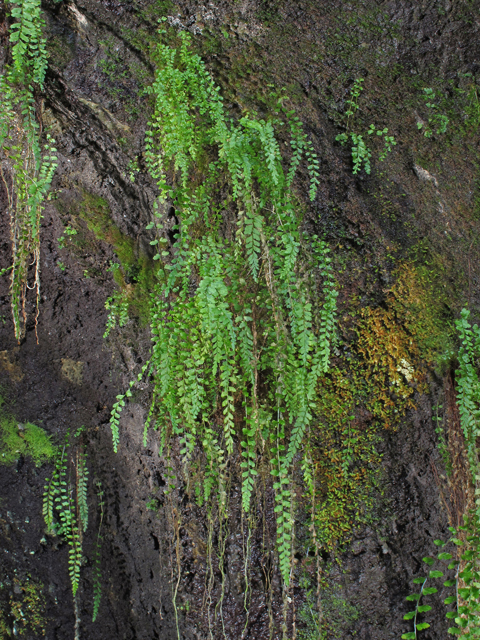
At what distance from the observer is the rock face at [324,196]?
2.22 m

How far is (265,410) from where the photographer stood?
2123 millimetres

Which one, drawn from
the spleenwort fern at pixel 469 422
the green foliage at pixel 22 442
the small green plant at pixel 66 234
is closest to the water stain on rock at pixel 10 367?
the green foliage at pixel 22 442

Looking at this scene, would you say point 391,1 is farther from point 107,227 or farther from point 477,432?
point 477,432

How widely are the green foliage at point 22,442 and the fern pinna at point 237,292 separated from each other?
847 mm

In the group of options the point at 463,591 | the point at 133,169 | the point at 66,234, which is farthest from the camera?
the point at 66,234

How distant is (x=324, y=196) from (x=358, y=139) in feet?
1.21

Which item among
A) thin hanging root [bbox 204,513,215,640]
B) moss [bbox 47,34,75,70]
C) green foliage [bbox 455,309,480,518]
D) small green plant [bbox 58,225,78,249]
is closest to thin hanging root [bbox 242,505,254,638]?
thin hanging root [bbox 204,513,215,640]

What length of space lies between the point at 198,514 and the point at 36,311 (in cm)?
162

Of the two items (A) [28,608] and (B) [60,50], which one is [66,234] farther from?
(A) [28,608]

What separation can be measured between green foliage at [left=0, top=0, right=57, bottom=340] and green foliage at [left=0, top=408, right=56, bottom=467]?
0.90m

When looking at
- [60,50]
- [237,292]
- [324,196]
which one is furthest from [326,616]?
[60,50]

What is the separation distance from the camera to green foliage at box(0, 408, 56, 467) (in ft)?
9.18

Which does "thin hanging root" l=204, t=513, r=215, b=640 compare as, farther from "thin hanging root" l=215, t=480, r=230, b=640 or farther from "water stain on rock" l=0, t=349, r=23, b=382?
"water stain on rock" l=0, t=349, r=23, b=382

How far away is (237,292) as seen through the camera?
2.05 meters
